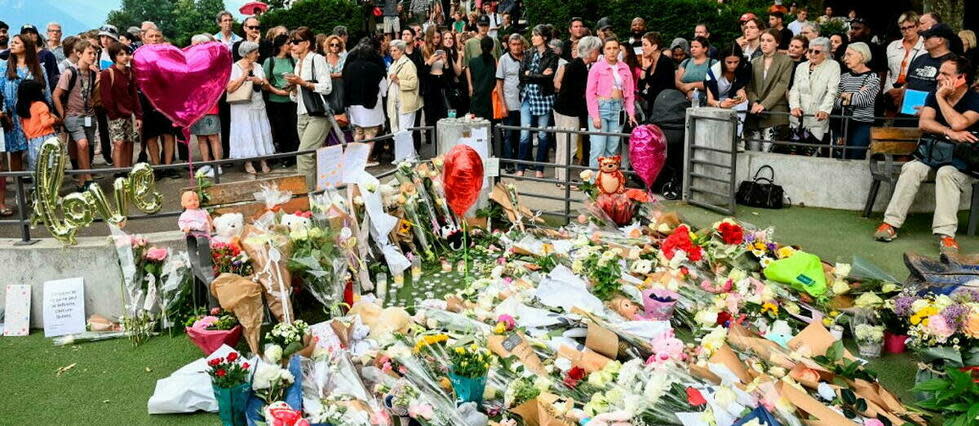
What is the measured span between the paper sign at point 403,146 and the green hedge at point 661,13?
965 cm

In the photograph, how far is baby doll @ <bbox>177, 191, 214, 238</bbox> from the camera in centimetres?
616

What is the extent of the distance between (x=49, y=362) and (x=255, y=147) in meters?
4.55

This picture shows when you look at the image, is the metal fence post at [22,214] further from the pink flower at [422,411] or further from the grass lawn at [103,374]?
the pink flower at [422,411]

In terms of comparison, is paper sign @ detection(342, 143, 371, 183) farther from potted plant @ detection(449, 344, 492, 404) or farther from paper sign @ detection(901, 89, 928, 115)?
paper sign @ detection(901, 89, 928, 115)

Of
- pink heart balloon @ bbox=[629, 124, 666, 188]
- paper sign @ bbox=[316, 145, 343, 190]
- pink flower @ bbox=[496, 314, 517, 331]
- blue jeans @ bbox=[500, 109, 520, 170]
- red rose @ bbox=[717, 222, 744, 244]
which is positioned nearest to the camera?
pink flower @ bbox=[496, 314, 517, 331]

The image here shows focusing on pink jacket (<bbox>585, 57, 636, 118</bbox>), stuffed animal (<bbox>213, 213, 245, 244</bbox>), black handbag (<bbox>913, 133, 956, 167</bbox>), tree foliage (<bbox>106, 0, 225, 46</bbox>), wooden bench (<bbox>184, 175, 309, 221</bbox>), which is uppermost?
tree foliage (<bbox>106, 0, 225, 46</bbox>)

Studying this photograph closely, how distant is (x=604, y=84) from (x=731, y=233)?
2.91m

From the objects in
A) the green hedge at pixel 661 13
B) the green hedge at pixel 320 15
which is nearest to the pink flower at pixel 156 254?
the green hedge at pixel 661 13

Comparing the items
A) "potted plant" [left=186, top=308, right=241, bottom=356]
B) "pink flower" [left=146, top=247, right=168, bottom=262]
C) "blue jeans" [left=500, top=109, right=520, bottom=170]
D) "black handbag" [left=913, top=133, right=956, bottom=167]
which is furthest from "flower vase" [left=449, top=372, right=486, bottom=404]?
"blue jeans" [left=500, top=109, right=520, bottom=170]

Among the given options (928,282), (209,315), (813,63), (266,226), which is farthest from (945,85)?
(209,315)

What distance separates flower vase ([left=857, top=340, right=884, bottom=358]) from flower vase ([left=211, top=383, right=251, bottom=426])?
3622 millimetres

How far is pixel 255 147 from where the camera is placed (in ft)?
33.3

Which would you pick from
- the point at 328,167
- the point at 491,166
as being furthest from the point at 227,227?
the point at 491,166

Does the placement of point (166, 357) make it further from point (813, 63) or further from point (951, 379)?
point (813, 63)
